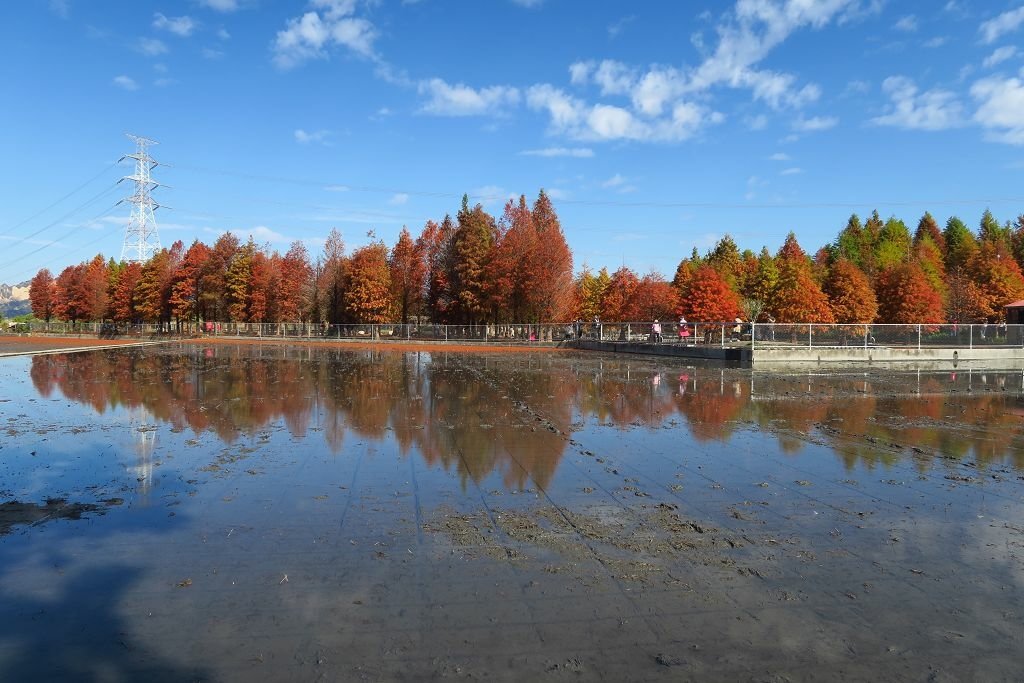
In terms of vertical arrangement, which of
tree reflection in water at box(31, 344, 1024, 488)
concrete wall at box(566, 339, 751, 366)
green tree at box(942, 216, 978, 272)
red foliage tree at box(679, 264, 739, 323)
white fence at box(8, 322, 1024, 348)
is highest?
green tree at box(942, 216, 978, 272)

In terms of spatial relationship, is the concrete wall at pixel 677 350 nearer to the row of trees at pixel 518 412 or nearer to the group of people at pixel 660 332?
the group of people at pixel 660 332

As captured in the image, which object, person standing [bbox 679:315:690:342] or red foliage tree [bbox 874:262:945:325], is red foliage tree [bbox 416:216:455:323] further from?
red foliage tree [bbox 874:262:945:325]

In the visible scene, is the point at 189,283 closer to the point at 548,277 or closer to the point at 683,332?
the point at 548,277

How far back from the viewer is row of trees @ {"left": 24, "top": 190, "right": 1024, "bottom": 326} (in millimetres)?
56625

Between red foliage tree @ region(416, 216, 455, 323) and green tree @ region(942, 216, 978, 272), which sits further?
green tree @ region(942, 216, 978, 272)

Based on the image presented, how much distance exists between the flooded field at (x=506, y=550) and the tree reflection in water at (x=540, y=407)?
15 cm

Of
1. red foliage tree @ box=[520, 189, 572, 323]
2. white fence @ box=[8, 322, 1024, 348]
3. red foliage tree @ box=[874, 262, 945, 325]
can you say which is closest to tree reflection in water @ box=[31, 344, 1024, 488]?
→ white fence @ box=[8, 322, 1024, 348]

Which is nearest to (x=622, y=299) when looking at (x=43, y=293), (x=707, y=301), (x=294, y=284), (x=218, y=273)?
(x=707, y=301)

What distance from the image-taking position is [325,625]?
411cm

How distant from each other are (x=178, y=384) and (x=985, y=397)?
74.1 ft

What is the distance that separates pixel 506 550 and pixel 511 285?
50185mm

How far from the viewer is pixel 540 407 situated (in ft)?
48.5

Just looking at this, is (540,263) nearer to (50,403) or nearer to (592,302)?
(592,302)

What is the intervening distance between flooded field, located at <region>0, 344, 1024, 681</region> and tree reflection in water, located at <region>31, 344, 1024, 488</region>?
0.15 metres
